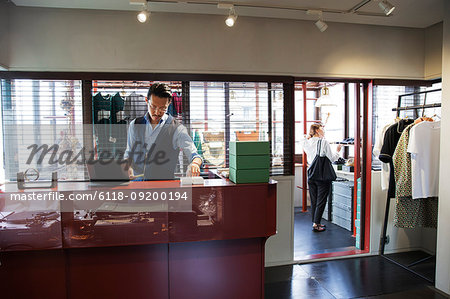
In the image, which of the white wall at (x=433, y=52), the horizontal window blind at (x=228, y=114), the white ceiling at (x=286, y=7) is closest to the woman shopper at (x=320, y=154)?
the horizontal window blind at (x=228, y=114)

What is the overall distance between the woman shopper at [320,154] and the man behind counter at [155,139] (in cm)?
238

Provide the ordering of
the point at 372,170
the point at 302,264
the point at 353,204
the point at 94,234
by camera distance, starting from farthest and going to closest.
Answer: the point at 353,204 < the point at 372,170 < the point at 302,264 < the point at 94,234

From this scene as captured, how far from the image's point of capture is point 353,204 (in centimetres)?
466

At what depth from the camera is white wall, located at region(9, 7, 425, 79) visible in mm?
3072

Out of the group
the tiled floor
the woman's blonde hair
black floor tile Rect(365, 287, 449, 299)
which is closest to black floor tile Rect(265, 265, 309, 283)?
the tiled floor

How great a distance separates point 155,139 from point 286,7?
192 cm

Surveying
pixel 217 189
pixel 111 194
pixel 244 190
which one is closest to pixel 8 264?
pixel 111 194

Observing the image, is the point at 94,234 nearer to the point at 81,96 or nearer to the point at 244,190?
the point at 244,190

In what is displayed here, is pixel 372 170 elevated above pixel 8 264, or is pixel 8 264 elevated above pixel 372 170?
pixel 372 170

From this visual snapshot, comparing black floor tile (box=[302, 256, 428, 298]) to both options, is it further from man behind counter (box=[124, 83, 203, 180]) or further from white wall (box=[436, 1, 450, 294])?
man behind counter (box=[124, 83, 203, 180])

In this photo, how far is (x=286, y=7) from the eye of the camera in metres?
2.98

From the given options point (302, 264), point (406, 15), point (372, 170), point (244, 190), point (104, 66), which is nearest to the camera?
point (244, 190)

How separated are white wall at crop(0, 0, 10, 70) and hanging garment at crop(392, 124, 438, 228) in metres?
4.38

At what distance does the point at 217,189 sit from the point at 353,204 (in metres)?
3.25
